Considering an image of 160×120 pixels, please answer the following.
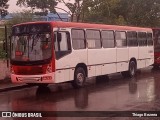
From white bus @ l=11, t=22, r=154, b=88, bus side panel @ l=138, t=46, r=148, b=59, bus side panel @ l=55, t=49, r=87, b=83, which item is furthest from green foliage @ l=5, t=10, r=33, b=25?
bus side panel @ l=55, t=49, r=87, b=83

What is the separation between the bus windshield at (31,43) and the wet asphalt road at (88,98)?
1.44 meters

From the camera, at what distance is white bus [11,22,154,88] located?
578 inches

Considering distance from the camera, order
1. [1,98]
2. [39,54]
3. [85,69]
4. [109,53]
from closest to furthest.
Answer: [1,98] → [39,54] → [85,69] → [109,53]

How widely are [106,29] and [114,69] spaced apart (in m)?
1.99

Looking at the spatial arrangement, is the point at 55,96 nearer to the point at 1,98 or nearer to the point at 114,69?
the point at 1,98

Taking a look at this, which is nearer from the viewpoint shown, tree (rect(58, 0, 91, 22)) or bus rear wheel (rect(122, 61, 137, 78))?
bus rear wheel (rect(122, 61, 137, 78))

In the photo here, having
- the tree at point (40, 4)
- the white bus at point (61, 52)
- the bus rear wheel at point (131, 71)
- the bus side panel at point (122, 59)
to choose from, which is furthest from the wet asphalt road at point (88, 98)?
the tree at point (40, 4)

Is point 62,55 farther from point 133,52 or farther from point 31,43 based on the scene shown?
point 133,52

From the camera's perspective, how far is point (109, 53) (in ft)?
60.4

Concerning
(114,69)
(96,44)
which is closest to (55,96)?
(96,44)

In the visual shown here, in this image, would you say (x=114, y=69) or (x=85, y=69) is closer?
(x=85, y=69)

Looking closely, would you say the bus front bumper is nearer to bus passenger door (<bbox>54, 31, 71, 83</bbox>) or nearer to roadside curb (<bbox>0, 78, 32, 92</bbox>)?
bus passenger door (<bbox>54, 31, 71, 83</bbox>)

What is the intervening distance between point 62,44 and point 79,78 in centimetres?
182

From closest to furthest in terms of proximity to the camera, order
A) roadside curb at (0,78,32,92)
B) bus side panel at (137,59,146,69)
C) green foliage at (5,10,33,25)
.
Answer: roadside curb at (0,78,32,92) < bus side panel at (137,59,146,69) < green foliage at (5,10,33,25)
